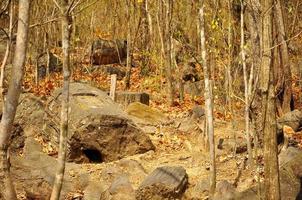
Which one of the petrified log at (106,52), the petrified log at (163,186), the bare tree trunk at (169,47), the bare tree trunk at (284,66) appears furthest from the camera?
the petrified log at (106,52)

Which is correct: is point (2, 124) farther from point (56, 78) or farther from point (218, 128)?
point (56, 78)

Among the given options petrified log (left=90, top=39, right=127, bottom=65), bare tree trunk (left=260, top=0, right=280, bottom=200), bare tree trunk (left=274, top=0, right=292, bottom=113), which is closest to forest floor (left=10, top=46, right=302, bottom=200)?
bare tree trunk (left=274, top=0, right=292, bottom=113)

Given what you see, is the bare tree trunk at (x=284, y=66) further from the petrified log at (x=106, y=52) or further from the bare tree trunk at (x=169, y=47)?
the petrified log at (x=106, y=52)

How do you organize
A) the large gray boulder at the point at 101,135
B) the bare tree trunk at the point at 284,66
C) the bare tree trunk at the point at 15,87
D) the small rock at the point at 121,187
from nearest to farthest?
the bare tree trunk at the point at 15,87 < the small rock at the point at 121,187 < the large gray boulder at the point at 101,135 < the bare tree trunk at the point at 284,66

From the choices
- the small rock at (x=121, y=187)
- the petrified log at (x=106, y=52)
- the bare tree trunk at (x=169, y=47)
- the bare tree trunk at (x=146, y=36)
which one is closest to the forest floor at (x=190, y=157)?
the small rock at (x=121, y=187)

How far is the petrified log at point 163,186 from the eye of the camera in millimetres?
8289

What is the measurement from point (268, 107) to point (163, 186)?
2.76m

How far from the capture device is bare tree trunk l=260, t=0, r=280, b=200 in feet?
20.4

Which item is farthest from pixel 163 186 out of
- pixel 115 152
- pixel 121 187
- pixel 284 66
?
pixel 284 66

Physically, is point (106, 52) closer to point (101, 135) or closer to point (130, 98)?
point (130, 98)

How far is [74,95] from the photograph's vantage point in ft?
36.8

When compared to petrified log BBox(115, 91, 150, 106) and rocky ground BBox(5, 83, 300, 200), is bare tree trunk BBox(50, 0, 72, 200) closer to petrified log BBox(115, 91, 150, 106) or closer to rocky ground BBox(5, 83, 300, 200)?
rocky ground BBox(5, 83, 300, 200)

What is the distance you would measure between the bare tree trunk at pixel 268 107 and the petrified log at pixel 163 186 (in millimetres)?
2251

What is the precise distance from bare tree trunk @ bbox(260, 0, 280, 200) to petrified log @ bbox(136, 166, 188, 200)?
2251 mm
